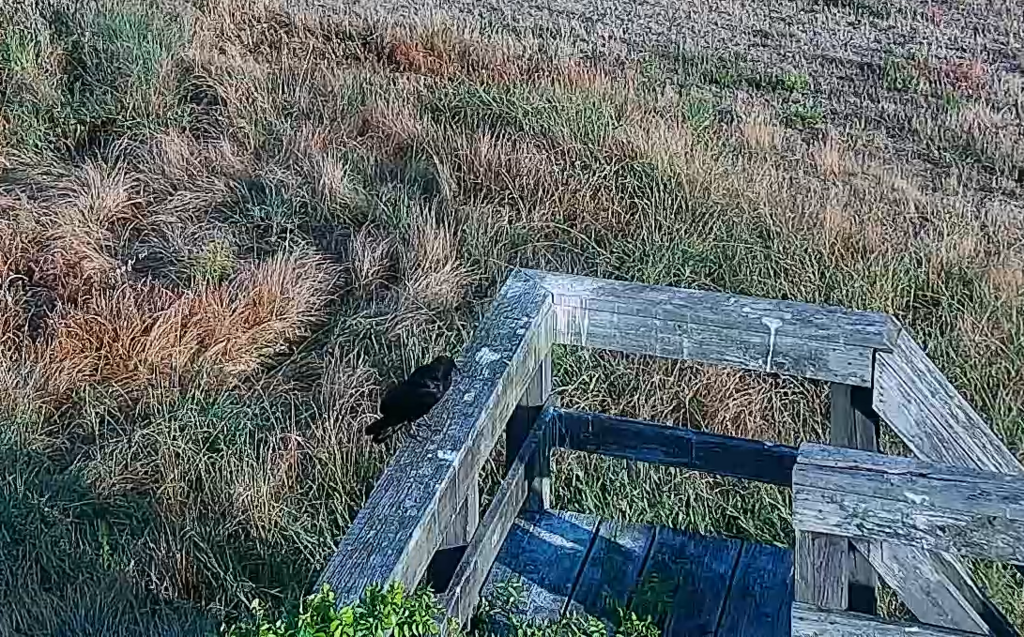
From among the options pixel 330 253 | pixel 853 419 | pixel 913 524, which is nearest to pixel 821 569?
pixel 913 524

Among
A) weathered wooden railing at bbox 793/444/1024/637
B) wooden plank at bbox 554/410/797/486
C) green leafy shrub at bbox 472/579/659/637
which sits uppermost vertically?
weathered wooden railing at bbox 793/444/1024/637

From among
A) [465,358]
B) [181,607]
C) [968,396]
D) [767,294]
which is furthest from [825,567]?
[767,294]

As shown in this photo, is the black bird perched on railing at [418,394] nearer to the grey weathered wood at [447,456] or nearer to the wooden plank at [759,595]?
the grey weathered wood at [447,456]

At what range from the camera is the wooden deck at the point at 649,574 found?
3.19 m

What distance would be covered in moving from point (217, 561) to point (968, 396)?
9.54 ft

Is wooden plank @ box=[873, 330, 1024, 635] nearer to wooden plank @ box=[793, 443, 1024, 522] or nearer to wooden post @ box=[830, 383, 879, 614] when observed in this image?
wooden post @ box=[830, 383, 879, 614]

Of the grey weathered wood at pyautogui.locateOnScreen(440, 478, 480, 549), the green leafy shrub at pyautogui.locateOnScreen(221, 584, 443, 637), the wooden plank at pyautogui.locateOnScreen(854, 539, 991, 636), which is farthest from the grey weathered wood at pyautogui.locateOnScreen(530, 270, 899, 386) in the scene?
the green leafy shrub at pyautogui.locateOnScreen(221, 584, 443, 637)

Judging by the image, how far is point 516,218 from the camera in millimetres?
6613

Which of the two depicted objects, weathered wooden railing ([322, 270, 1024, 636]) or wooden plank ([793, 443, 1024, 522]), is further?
weathered wooden railing ([322, 270, 1024, 636])

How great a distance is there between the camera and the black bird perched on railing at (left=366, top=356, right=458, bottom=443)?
2.88m

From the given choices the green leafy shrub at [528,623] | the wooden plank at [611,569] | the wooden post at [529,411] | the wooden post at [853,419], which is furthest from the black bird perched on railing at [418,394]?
the wooden post at [853,419]

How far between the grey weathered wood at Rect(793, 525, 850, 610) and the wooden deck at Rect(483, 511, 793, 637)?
0.86 metres

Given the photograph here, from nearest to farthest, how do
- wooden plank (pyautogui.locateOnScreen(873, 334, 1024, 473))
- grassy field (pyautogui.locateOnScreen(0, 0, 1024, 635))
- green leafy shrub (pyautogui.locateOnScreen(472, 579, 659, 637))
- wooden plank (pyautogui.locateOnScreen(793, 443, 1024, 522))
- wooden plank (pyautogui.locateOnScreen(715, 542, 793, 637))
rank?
wooden plank (pyautogui.locateOnScreen(793, 443, 1024, 522))
wooden plank (pyautogui.locateOnScreen(873, 334, 1024, 473))
green leafy shrub (pyautogui.locateOnScreen(472, 579, 659, 637))
wooden plank (pyautogui.locateOnScreen(715, 542, 793, 637))
grassy field (pyautogui.locateOnScreen(0, 0, 1024, 635))

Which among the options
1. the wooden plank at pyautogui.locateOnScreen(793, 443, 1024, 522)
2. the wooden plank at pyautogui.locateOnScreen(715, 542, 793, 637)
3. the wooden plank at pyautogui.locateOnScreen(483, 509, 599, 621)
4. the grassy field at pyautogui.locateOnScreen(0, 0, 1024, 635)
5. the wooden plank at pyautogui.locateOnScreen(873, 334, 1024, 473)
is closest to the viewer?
the wooden plank at pyautogui.locateOnScreen(793, 443, 1024, 522)
